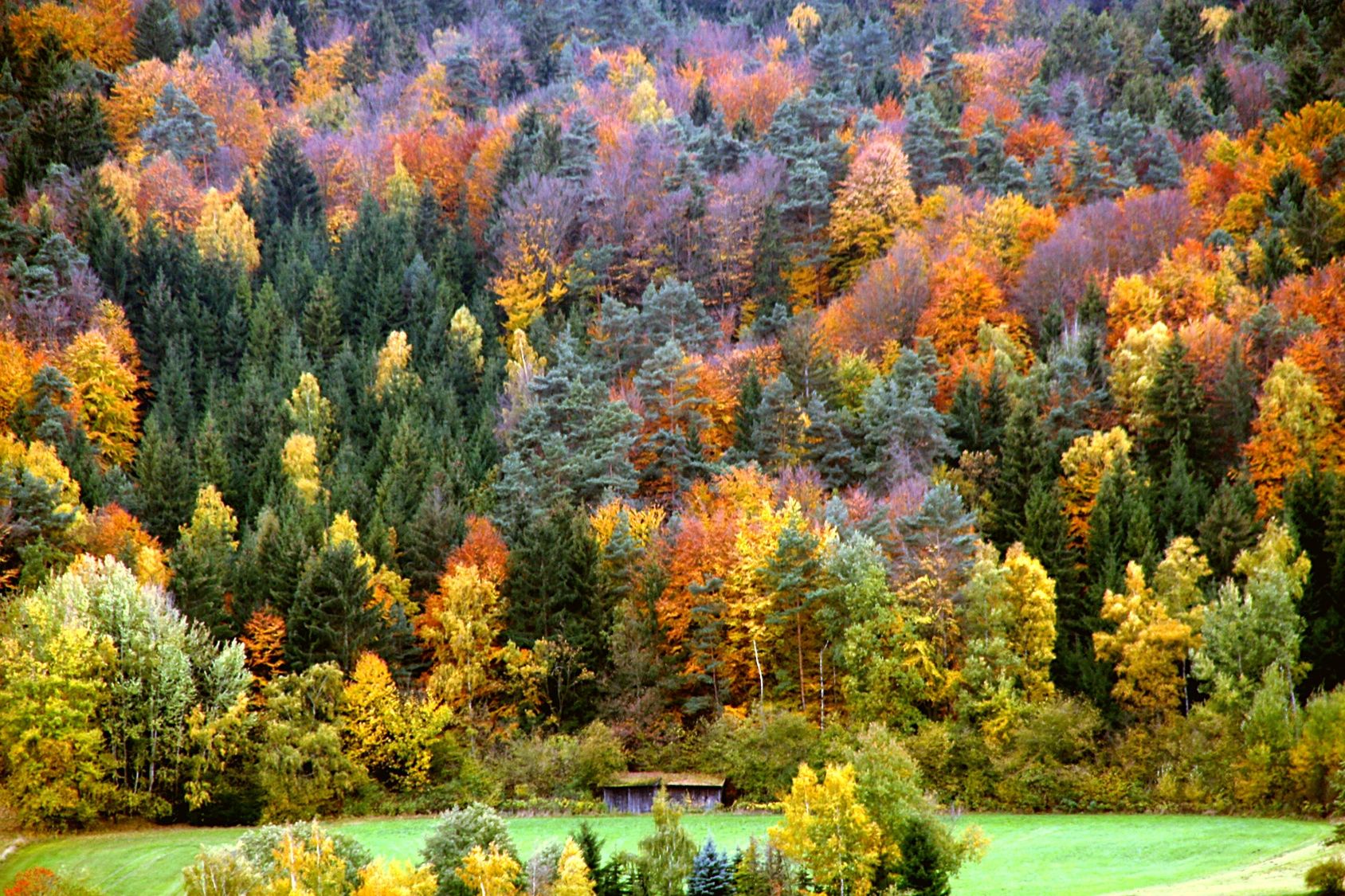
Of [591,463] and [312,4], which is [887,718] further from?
[312,4]

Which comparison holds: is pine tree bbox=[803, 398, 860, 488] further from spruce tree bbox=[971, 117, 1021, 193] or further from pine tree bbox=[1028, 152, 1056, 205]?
spruce tree bbox=[971, 117, 1021, 193]

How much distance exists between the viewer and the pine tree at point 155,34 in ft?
463

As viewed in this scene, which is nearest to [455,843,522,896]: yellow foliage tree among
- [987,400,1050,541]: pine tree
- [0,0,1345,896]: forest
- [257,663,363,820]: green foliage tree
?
[0,0,1345,896]: forest

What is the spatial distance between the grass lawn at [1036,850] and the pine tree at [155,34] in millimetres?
102235

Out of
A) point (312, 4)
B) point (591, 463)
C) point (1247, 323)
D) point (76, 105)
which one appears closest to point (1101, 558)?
point (1247, 323)

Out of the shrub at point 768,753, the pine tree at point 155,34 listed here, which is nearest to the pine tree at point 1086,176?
the shrub at point 768,753

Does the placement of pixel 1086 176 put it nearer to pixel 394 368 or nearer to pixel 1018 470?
pixel 1018 470

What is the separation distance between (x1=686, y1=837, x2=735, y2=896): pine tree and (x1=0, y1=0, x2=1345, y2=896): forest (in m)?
2.98

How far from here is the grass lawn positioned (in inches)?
1831

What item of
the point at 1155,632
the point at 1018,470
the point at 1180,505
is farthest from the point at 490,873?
the point at 1018,470

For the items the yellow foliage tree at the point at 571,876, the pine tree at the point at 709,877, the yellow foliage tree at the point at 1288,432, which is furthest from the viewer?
the yellow foliage tree at the point at 1288,432

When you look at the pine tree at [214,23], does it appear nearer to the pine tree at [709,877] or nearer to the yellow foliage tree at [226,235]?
the yellow foliage tree at [226,235]

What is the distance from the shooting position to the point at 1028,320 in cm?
9725

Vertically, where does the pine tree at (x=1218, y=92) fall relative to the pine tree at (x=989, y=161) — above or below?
above
